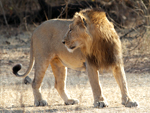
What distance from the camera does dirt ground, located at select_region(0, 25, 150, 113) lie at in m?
3.91

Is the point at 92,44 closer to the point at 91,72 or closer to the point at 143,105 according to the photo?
the point at 91,72

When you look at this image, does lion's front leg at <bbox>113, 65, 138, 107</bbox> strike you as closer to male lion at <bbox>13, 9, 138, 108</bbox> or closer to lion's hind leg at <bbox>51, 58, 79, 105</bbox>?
male lion at <bbox>13, 9, 138, 108</bbox>

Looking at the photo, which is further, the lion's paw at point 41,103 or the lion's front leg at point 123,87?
the lion's paw at point 41,103

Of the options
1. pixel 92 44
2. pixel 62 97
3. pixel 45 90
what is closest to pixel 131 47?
pixel 45 90

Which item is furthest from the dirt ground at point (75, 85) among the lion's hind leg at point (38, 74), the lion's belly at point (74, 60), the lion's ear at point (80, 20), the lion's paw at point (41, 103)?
the lion's ear at point (80, 20)

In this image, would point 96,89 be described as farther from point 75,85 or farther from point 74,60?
point 75,85

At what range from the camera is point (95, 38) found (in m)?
3.64

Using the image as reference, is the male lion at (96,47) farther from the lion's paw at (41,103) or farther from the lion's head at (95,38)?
the lion's paw at (41,103)

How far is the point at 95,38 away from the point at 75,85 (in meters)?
2.08

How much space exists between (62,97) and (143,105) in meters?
1.24

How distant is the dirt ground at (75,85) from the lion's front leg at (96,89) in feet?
0.28

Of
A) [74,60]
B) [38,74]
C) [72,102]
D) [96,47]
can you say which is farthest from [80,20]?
→ [72,102]

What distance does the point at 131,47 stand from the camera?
7.73 meters

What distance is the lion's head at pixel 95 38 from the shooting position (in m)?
3.63
